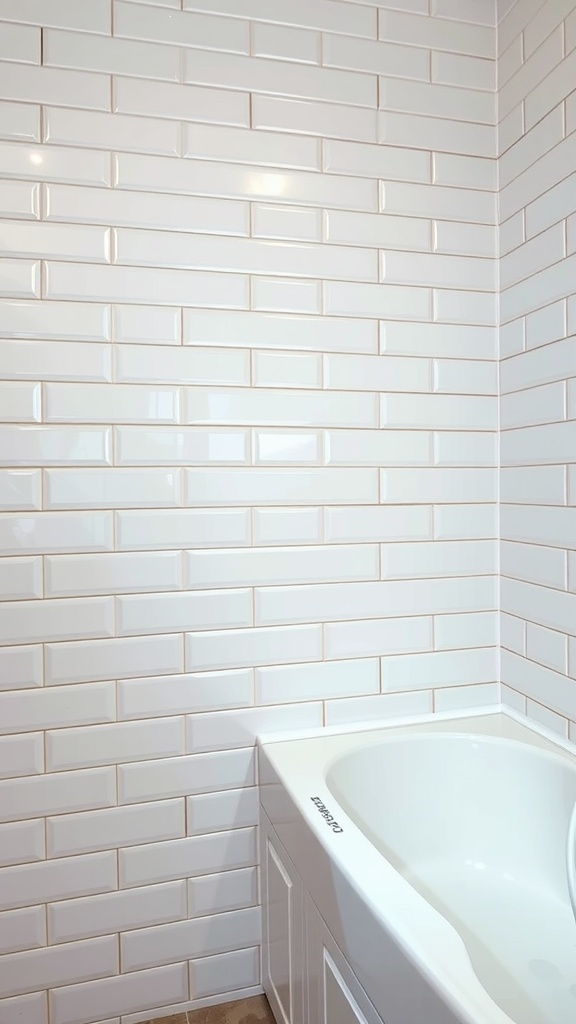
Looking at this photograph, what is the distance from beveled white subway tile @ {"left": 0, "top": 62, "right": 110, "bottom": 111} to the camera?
4.56 feet

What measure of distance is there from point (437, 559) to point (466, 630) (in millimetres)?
212

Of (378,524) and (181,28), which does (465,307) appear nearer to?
(378,524)

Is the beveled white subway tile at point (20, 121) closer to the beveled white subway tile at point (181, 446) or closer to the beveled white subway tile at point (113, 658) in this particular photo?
the beveled white subway tile at point (181, 446)

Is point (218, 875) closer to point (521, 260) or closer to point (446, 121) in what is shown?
point (521, 260)

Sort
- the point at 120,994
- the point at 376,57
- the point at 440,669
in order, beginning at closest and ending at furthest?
the point at 120,994 → the point at 376,57 → the point at 440,669

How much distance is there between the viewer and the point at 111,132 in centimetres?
145

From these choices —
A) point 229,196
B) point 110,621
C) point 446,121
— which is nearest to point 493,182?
point 446,121

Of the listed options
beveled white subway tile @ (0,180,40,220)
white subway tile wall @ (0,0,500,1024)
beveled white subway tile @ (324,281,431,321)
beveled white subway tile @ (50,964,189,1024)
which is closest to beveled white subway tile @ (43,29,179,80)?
white subway tile wall @ (0,0,500,1024)

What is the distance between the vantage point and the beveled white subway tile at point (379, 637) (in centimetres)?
162

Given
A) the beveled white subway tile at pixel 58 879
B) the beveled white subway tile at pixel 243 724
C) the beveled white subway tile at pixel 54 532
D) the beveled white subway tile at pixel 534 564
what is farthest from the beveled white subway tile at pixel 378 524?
the beveled white subway tile at pixel 58 879

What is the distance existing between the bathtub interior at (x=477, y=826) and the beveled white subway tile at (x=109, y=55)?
1626 mm

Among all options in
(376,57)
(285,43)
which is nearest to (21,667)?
(285,43)

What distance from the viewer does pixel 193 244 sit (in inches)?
59.2

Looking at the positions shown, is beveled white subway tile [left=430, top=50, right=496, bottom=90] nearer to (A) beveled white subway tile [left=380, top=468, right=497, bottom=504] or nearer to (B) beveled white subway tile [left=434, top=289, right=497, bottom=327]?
(B) beveled white subway tile [left=434, top=289, right=497, bottom=327]
